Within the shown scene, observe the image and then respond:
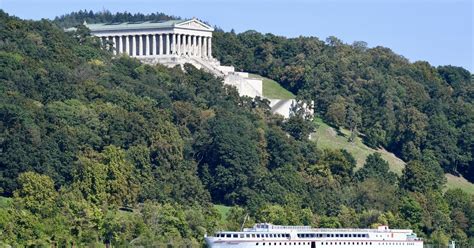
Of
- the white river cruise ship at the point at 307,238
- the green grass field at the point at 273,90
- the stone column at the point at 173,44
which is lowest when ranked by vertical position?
the green grass field at the point at 273,90

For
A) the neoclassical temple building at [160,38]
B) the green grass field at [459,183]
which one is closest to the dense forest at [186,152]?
the green grass field at [459,183]

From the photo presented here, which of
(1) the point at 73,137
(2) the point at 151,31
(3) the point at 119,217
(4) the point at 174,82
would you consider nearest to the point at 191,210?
(3) the point at 119,217

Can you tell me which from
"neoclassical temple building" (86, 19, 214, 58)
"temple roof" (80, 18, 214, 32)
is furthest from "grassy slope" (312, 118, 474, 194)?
"temple roof" (80, 18, 214, 32)

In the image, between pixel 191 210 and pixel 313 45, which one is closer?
pixel 191 210

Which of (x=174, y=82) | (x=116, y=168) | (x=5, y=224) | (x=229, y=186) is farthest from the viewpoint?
(x=174, y=82)

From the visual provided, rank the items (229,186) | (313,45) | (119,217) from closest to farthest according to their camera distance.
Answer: (119,217), (229,186), (313,45)

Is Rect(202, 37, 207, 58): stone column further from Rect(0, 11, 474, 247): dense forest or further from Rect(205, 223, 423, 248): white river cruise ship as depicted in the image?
Rect(205, 223, 423, 248): white river cruise ship

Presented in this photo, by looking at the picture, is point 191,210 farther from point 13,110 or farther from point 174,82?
point 174,82

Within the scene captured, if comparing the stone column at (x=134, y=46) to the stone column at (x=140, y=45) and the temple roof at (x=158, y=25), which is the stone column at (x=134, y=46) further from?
the temple roof at (x=158, y=25)
